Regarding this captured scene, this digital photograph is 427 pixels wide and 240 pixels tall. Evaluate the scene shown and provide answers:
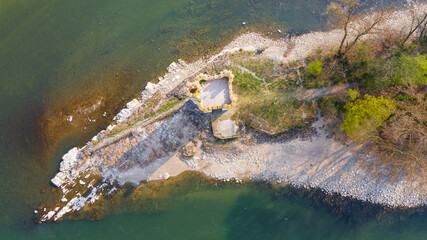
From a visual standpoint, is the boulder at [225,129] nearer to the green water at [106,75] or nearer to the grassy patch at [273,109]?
the grassy patch at [273,109]

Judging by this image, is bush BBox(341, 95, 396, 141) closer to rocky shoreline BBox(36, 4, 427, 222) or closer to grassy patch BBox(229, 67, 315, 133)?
rocky shoreline BBox(36, 4, 427, 222)

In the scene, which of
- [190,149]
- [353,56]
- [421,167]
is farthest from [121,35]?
[421,167]

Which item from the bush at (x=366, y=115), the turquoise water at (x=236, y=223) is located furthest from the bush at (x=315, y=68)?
the turquoise water at (x=236, y=223)

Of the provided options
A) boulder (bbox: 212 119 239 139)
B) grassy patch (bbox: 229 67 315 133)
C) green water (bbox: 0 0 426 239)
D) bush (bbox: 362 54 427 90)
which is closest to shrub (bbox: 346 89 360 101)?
bush (bbox: 362 54 427 90)

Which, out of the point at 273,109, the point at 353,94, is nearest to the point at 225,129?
the point at 273,109

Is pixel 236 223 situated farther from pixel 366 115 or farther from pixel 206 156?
pixel 366 115

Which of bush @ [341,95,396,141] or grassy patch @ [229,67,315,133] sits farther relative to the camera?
grassy patch @ [229,67,315,133]

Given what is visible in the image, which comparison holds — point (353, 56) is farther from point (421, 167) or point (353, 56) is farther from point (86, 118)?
point (86, 118)
